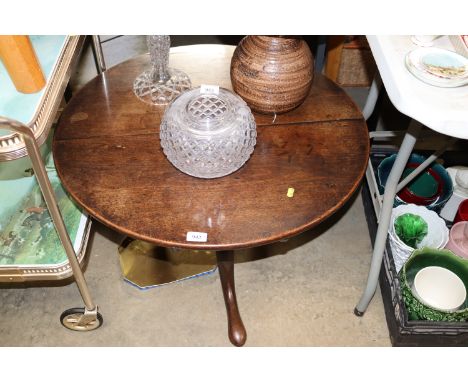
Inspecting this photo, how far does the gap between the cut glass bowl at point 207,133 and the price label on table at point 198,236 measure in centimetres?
15

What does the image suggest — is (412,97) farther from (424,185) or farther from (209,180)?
(424,185)

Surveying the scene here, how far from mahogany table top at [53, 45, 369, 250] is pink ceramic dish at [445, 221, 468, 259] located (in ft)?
1.70

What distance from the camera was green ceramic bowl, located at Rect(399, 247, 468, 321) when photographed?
1299mm

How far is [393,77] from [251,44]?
1.07 ft

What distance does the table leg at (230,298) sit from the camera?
143 cm

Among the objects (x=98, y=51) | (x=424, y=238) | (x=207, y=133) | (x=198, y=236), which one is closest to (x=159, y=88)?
(x=98, y=51)

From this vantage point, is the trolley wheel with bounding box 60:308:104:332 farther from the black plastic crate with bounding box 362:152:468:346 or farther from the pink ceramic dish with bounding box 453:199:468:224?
the pink ceramic dish with bounding box 453:199:468:224

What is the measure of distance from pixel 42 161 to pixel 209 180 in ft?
1.16

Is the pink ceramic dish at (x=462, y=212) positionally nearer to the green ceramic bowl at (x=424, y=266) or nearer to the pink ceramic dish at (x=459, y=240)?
the pink ceramic dish at (x=459, y=240)

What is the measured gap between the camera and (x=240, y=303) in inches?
61.0

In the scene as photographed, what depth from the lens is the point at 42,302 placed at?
155 cm
